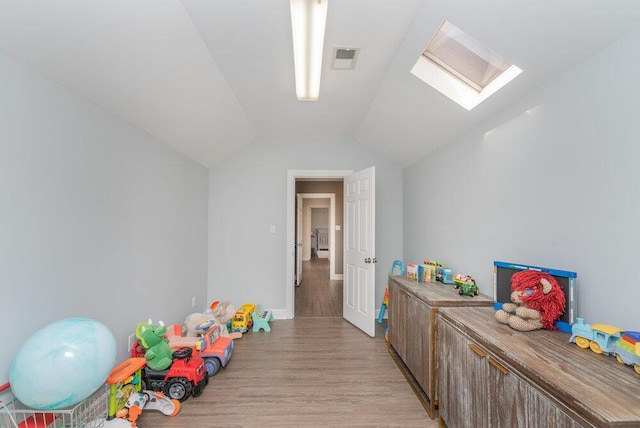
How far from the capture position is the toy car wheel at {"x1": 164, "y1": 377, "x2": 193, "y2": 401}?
2.25 meters

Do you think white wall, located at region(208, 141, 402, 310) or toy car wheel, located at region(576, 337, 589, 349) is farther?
white wall, located at region(208, 141, 402, 310)

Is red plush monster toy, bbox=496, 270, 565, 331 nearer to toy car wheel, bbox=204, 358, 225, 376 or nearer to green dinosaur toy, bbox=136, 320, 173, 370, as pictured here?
toy car wheel, bbox=204, 358, 225, 376

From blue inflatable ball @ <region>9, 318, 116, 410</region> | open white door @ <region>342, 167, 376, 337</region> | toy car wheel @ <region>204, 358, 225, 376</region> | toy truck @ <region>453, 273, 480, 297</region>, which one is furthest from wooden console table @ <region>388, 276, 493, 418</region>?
blue inflatable ball @ <region>9, 318, 116, 410</region>

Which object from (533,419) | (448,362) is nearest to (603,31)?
(533,419)

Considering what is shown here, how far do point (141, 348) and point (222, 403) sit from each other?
33.5 inches

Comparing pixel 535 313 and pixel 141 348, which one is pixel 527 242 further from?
pixel 141 348

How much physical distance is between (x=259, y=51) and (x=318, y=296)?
15.0ft

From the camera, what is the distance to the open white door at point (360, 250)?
361cm

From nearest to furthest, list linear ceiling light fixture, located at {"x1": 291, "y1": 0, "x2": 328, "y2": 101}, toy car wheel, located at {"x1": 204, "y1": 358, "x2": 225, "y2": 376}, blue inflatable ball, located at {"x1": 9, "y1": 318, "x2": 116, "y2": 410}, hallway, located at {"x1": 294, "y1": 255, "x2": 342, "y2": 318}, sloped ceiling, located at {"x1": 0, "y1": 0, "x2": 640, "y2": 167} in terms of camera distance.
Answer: blue inflatable ball, located at {"x1": 9, "y1": 318, "x2": 116, "y2": 410} → sloped ceiling, located at {"x1": 0, "y1": 0, "x2": 640, "y2": 167} → linear ceiling light fixture, located at {"x1": 291, "y1": 0, "x2": 328, "y2": 101} → toy car wheel, located at {"x1": 204, "y1": 358, "x2": 225, "y2": 376} → hallway, located at {"x1": 294, "y1": 255, "x2": 342, "y2": 318}

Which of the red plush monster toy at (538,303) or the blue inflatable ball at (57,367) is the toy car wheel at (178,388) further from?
the red plush monster toy at (538,303)

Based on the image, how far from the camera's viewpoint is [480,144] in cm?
245

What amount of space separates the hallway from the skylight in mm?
3467

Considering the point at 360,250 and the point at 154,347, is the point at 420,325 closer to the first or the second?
the point at 360,250

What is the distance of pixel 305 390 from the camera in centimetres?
241
